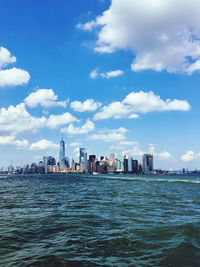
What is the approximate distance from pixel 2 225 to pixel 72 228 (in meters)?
5.48

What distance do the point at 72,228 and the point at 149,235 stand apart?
537 centimetres

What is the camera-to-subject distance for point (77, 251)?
33.6 ft

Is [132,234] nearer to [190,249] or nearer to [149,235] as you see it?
[149,235]

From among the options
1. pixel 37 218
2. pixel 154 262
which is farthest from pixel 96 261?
pixel 37 218

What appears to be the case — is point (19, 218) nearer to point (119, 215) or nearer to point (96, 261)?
point (119, 215)

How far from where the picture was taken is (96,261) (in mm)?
9031

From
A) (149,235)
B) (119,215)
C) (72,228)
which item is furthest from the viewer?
(119,215)

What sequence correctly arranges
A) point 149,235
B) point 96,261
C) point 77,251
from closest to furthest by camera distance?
point 96,261, point 77,251, point 149,235

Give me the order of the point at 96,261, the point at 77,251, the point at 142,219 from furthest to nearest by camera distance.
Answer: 1. the point at 142,219
2. the point at 77,251
3. the point at 96,261

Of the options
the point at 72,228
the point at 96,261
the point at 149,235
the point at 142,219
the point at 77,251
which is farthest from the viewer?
the point at 142,219

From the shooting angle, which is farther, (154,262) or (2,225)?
(2,225)

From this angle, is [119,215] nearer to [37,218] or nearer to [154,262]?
→ [37,218]

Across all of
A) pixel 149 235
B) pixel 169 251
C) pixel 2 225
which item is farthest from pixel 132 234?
pixel 2 225

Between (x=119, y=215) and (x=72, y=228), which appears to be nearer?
(x=72, y=228)
